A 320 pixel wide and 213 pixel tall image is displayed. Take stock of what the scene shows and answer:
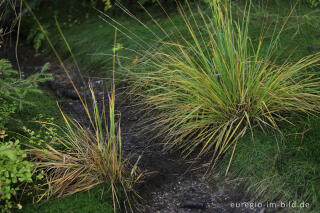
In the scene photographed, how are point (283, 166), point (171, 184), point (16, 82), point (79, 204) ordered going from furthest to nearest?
point (16, 82), point (171, 184), point (283, 166), point (79, 204)

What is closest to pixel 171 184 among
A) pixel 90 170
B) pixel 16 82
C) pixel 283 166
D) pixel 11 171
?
pixel 90 170

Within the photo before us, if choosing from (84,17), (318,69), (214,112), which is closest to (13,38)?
(84,17)

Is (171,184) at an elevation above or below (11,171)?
below

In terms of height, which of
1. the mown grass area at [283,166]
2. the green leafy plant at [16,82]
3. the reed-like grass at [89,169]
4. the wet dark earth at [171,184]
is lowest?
the wet dark earth at [171,184]

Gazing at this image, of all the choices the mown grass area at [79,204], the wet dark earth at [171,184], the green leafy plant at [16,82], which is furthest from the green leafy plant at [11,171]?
the wet dark earth at [171,184]

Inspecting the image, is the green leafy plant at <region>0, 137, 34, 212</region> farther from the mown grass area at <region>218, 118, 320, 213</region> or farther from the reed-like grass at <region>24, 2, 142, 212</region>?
the mown grass area at <region>218, 118, 320, 213</region>

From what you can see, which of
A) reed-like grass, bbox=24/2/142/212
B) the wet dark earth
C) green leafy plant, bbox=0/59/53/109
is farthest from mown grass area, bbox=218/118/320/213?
green leafy plant, bbox=0/59/53/109

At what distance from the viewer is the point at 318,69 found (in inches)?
143

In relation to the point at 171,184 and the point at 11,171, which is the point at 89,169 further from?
the point at 171,184

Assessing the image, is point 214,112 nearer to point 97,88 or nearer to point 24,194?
point 24,194

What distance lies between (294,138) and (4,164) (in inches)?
84.5

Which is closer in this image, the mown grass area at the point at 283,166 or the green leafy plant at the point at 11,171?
the green leafy plant at the point at 11,171

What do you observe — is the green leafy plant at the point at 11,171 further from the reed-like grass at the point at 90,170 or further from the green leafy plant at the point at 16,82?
the green leafy plant at the point at 16,82

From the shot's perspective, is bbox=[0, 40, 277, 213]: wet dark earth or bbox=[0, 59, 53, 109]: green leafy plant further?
bbox=[0, 59, 53, 109]: green leafy plant
